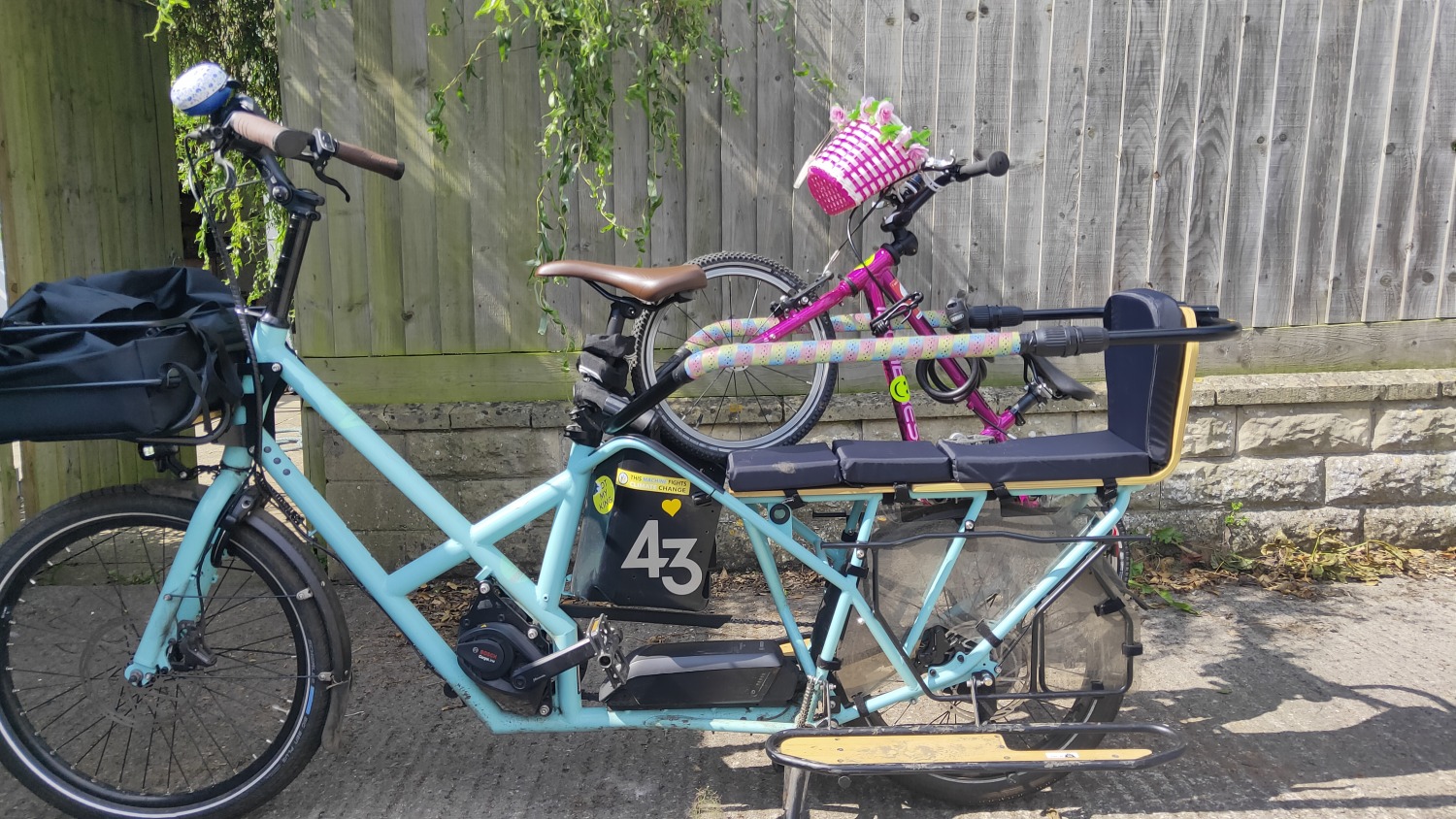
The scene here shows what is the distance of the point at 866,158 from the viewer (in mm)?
3439

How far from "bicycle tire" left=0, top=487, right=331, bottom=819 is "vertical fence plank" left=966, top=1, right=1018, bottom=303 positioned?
9.80 feet

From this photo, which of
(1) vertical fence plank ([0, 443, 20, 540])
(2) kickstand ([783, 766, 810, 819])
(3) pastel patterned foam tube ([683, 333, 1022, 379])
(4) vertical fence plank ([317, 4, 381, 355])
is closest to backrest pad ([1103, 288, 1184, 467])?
(3) pastel patterned foam tube ([683, 333, 1022, 379])

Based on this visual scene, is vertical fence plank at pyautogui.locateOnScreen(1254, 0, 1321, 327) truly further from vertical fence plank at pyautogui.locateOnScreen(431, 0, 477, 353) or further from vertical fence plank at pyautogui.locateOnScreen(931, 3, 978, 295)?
vertical fence plank at pyautogui.locateOnScreen(431, 0, 477, 353)

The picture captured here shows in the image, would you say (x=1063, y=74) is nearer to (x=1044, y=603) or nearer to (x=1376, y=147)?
(x=1376, y=147)

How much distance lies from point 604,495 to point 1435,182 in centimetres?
403

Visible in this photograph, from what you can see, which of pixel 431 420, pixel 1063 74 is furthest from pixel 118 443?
pixel 1063 74

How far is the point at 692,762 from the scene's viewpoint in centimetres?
310

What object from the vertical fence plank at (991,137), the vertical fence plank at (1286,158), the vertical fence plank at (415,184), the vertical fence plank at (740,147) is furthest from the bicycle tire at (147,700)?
the vertical fence plank at (1286,158)

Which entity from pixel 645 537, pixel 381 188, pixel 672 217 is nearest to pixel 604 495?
pixel 645 537

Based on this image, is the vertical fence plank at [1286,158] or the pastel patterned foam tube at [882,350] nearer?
the pastel patterned foam tube at [882,350]

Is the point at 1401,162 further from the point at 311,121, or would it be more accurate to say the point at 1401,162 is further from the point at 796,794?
the point at 311,121

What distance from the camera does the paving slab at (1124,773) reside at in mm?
2865

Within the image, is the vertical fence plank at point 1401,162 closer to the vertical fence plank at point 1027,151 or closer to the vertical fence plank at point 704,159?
the vertical fence plank at point 1027,151

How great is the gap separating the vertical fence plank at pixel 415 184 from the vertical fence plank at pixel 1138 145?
286cm
